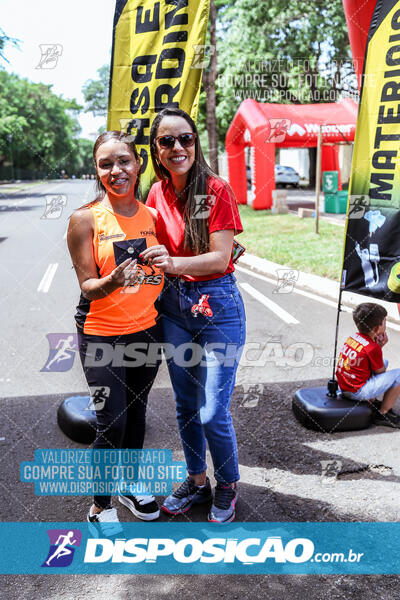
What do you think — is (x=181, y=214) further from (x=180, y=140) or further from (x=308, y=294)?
(x=308, y=294)

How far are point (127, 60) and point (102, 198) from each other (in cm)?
183

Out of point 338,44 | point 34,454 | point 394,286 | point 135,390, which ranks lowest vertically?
point 34,454

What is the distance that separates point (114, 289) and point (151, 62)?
2.20m

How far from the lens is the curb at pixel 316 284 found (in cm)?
706

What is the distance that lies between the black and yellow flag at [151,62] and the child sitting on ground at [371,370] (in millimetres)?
1831

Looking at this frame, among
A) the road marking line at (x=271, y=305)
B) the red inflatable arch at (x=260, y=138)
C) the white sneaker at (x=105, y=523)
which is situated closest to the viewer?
the white sneaker at (x=105, y=523)

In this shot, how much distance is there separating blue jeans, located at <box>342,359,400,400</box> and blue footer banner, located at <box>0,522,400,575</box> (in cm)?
122

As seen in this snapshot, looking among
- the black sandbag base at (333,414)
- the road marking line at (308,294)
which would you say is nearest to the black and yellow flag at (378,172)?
the black sandbag base at (333,414)

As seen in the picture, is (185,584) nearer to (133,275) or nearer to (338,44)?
(133,275)

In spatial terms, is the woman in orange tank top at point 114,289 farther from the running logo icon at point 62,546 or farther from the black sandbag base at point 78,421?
the black sandbag base at point 78,421

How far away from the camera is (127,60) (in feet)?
12.9

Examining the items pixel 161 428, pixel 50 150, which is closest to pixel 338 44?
pixel 161 428

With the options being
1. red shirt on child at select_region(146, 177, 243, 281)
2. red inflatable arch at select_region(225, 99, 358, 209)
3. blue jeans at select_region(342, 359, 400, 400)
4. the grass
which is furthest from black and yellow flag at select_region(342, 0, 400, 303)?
red inflatable arch at select_region(225, 99, 358, 209)

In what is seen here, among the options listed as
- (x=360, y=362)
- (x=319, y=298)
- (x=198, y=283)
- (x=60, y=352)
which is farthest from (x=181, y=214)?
(x=319, y=298)
